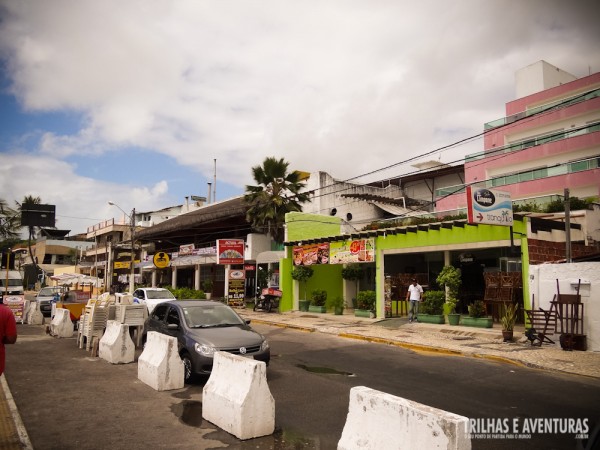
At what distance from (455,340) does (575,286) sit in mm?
3772

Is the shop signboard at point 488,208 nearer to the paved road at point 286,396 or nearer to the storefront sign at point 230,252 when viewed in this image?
the paved road at point 286,396

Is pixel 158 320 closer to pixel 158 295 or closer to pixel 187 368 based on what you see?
pixel 187 368

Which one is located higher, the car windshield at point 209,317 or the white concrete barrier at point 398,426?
the car windshield at point 209,317

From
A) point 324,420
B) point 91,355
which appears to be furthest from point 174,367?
point 91,355

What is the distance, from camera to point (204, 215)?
33.9m

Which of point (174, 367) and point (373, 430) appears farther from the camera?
point (174, 367)

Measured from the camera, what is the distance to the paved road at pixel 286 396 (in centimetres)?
532

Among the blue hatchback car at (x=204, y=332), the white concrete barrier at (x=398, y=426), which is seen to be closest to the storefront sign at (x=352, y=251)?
the blue hatchback car at (x=204, y=332)

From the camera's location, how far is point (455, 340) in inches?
540

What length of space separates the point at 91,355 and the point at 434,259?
1746 centimetres

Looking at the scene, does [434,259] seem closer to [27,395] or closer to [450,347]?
[450,347]

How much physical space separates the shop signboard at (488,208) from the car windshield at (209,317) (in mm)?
8422

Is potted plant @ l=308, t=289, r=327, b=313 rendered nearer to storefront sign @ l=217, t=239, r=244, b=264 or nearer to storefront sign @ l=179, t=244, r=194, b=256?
storefront sign @ l=217, t=239, r=244, b=264

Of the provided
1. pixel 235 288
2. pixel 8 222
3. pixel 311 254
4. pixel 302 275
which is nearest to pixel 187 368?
pixel 311 254
